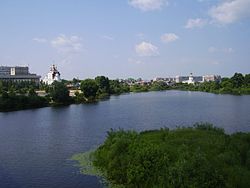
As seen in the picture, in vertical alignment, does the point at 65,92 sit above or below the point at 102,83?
below

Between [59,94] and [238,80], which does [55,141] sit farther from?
[238,80]

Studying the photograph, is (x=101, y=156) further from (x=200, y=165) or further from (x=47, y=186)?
(x=200, y=165)

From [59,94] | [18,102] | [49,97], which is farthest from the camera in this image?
[49,97]

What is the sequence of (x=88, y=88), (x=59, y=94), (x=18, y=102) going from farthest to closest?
1. (x=88, y=88)
2. (x=59, y=94)
3. (x=18, y=102)

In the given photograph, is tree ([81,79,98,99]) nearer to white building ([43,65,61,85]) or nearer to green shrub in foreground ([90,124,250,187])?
white building ([43,65,61,85])

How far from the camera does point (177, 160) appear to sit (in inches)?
479

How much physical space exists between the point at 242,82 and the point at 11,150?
237 feet

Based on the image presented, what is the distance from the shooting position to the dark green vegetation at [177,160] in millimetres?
10164

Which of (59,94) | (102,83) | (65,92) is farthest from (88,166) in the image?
(102,83)

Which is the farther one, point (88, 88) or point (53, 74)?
point (53, 74)

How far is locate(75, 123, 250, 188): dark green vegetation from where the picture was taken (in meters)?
10.2

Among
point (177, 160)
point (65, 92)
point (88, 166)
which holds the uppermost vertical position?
point (65, 92)

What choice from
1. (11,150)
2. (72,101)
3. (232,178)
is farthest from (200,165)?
(72,101)

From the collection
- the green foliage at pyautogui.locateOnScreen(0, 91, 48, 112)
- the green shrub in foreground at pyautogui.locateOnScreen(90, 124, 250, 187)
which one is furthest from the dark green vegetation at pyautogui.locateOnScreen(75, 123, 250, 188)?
the green foliage at pyautogui.locateOnScreen(0, 91, 48, 112)
